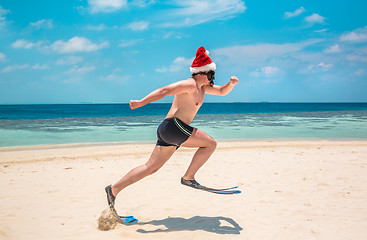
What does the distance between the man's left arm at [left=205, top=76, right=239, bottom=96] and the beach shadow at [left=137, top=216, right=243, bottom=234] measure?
1.69 m

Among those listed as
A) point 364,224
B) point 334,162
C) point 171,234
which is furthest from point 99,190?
point 334,162

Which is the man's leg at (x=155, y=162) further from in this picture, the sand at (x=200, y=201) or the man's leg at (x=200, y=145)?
the sand at (x=200, y=201)

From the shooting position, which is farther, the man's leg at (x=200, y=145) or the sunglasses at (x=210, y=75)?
the sunglasses at (x=210, y=75)

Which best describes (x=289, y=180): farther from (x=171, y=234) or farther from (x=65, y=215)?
(x=65, y=215)

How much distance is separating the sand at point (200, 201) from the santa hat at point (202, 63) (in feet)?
6.48

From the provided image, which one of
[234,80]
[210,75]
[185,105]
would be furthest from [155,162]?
[234,80]

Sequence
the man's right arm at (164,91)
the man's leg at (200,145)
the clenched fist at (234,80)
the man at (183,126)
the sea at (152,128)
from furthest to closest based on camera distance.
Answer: the sea at (152,128), the clenched fist at (234,80), the man's leg at (200,145), the man at (183,126), the man's right arm at (164,91)

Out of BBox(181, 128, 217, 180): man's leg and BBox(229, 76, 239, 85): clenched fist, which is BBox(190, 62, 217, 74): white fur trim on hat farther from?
BBox(181, 128, 217, 180): man's leg

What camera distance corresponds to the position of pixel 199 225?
3.96m

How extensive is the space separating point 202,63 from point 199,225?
206cm

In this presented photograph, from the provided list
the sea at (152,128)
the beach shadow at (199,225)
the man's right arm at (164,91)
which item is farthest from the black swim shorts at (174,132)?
the sea at (152,128)

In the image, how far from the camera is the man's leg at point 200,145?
12.1ft

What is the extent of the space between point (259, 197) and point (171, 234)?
2.01m

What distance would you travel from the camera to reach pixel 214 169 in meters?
7.39
